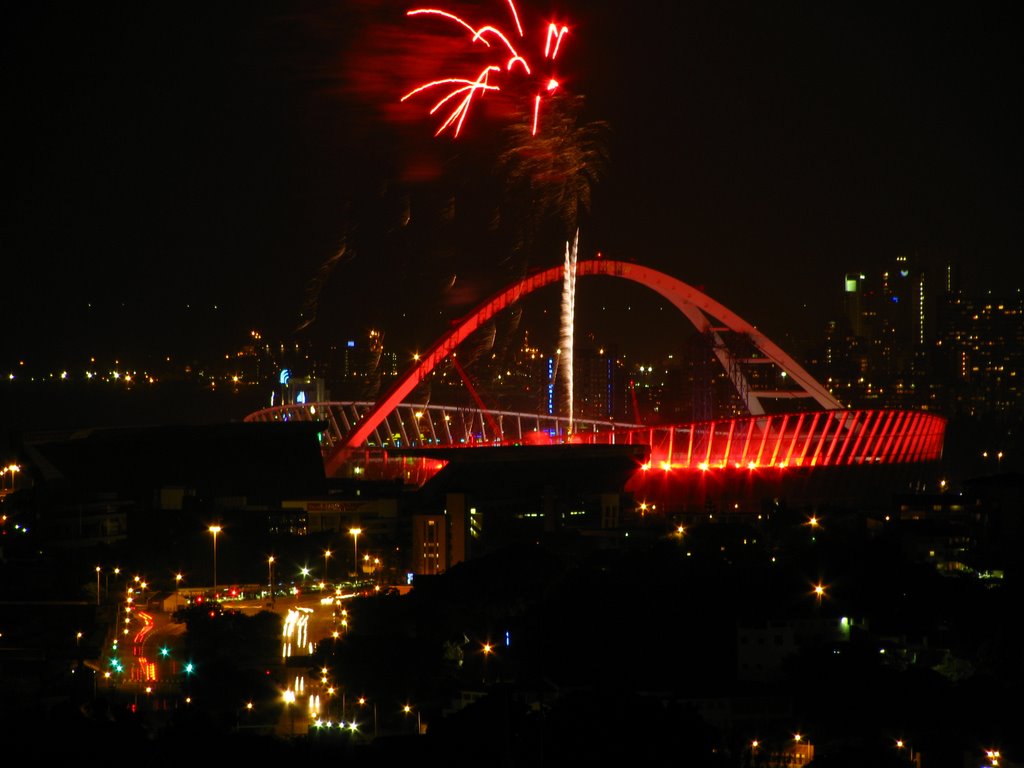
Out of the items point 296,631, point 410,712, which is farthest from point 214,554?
point 410,712

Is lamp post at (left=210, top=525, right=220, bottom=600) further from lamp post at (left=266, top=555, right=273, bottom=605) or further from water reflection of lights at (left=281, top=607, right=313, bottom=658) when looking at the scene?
water reflection of lights at (left=281, top=607, right=313, bottom=658)

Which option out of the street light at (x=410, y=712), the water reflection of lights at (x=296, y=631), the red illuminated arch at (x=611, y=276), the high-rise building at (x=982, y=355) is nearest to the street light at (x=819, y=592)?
the street light at (x=410, y=712)

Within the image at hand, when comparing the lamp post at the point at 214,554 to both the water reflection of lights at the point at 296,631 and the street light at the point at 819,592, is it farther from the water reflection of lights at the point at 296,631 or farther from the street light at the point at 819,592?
the street light at the point at 819,592

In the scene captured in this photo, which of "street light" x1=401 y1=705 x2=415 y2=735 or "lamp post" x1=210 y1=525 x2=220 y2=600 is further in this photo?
"lamp post" x1=210 y1=525 x2=220 y2=600

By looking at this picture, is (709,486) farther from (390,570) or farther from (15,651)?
(15,651)

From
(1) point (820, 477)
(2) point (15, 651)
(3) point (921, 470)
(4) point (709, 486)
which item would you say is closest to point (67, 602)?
(2) point (15, 651)

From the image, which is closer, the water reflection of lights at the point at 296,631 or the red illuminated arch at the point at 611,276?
the water reflection of lights at the point at 296,631

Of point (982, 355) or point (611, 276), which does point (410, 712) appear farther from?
point (982, 355)

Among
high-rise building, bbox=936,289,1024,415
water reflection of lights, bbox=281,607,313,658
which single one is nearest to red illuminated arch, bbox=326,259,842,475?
water reflection of lights, bbox=281,607,313,658

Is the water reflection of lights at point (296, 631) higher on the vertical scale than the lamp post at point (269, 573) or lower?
lower
